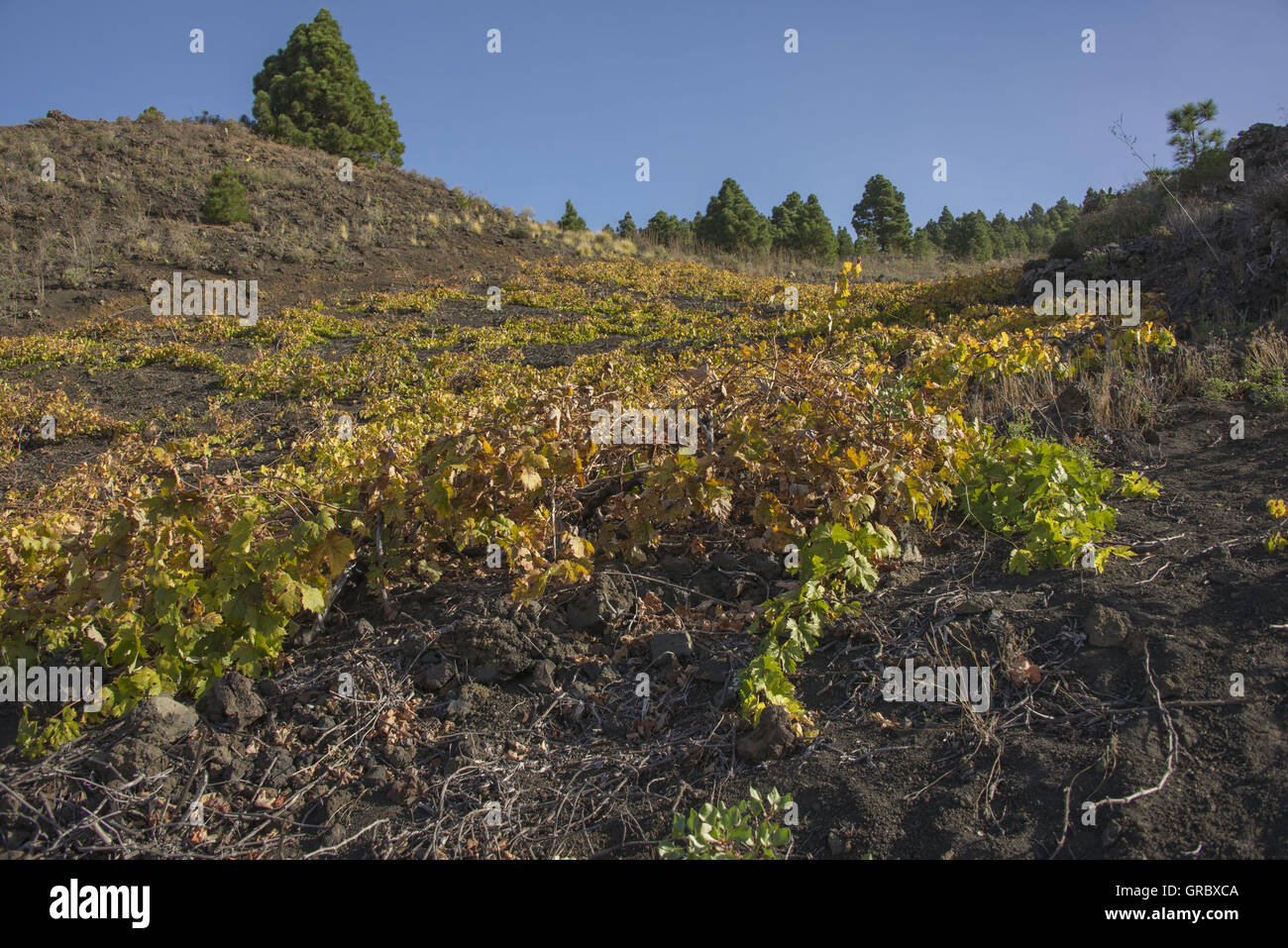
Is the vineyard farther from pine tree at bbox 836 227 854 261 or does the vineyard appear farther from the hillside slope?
pine tree at bbox 836 227 854 261

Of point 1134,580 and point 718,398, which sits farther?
point 718,398

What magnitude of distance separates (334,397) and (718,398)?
6974 mm

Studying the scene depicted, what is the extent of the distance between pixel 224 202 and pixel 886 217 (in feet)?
93.4

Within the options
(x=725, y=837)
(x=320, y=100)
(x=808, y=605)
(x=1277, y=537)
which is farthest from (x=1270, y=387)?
(x=320, y=100)

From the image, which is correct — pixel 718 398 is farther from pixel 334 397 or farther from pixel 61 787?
pixel 334 397

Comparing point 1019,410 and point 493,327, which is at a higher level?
point 493,327

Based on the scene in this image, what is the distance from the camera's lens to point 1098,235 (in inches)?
535

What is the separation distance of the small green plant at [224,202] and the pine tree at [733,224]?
59.5 feet

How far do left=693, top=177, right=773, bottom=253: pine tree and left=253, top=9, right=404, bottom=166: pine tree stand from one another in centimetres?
1380

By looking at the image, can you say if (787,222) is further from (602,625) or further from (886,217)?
(602,625)

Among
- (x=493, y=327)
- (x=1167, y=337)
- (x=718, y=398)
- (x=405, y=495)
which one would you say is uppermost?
(x=493, y=327)

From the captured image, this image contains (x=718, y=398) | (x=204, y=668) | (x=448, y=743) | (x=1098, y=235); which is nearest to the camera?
(x=448, y=743)

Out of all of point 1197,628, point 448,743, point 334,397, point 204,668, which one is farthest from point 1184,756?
point 334,397

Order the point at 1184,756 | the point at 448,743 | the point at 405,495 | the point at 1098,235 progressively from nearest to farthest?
the point at 1184,756, the point at 448,743, the point at 405,495, the point at 1098,235
